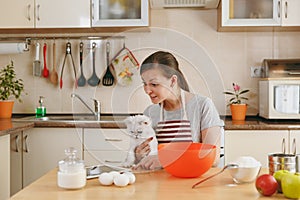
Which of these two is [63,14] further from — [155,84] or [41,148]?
[155,84]

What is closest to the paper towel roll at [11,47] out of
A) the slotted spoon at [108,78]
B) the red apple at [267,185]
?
the slotted spoon at [108,78]

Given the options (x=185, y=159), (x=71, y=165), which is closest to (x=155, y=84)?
(x=185, y=159)

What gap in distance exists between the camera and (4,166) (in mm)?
2783

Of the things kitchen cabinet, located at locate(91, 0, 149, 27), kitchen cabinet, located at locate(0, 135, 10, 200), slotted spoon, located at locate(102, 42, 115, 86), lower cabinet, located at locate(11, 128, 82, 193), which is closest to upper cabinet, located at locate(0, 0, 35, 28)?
kitchen cabinet, located at locate(91, 0, 149, 27)

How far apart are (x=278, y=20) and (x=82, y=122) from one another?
1.52 metres

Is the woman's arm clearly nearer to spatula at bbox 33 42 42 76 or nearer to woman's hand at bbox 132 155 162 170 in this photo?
woman's hand at bbox 132 155 162 170

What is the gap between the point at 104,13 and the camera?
3.33m

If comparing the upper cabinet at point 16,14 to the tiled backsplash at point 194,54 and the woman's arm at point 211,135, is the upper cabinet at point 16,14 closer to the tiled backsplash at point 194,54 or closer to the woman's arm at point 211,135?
the tiled backsplash at point 194,54

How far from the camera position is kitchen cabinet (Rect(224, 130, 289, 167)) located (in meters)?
3.00

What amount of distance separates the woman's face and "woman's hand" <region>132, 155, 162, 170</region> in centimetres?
23

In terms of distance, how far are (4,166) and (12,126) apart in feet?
0.85

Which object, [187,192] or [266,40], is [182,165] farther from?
[266,40]

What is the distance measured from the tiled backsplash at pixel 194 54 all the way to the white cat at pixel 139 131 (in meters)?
1.84

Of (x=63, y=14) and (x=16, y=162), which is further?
(x=63, y=14)
